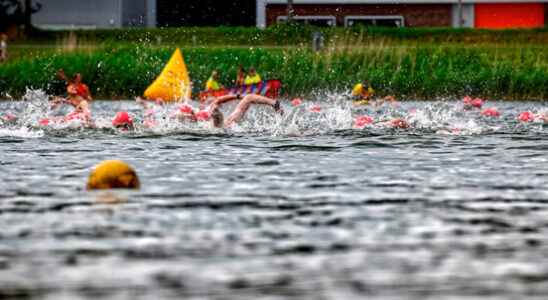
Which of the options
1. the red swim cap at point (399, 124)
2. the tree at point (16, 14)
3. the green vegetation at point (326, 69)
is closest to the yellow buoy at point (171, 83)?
the green vegetation at point (326, 69)

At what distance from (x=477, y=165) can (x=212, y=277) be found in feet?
34.0

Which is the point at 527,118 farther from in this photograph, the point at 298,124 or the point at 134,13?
the point at 134,13

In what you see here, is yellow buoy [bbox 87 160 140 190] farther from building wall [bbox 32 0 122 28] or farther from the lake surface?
building wall [bbox 32 0 122 28]

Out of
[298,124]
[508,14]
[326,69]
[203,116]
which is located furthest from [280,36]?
[203,116]

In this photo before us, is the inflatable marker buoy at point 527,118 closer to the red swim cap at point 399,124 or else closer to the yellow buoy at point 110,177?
the red swim cap at point 399,124

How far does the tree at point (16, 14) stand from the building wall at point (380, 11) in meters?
13.4

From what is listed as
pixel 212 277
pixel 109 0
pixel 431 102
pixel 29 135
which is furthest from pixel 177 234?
pixel 109 0

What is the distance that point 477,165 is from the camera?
21047 mm

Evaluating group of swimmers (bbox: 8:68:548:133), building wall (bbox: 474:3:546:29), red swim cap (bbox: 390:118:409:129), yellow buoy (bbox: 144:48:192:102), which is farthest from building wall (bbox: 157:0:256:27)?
red swim cap (bbox: 390:118:409:129)

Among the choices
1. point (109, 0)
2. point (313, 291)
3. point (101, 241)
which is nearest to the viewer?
point (313, 291)

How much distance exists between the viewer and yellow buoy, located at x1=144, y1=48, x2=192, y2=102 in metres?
44.4

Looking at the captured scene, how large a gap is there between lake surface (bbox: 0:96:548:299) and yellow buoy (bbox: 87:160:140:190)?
0.74 ft

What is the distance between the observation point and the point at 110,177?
17078 millimetres

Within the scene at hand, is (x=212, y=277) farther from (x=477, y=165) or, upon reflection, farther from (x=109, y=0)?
(x=109, y=0)
